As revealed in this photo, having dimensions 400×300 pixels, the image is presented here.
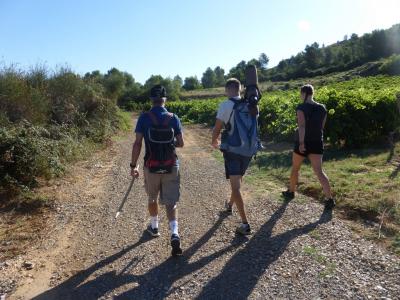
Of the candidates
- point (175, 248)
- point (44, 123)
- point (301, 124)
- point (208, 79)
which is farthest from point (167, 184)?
point (208, 79)

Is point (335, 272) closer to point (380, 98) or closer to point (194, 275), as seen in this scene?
point (194, 275)

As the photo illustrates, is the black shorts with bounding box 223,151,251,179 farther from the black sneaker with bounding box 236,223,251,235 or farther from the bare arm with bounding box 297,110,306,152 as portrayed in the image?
the bare arm with bounding box 297,110,306,152

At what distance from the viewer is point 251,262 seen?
4.98 meters

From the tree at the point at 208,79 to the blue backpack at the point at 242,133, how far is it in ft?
385

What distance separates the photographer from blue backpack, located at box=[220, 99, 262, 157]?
5.51 meters

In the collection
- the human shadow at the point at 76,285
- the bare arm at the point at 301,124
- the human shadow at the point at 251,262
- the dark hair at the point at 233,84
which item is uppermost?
the dark hair at the point at 233,84

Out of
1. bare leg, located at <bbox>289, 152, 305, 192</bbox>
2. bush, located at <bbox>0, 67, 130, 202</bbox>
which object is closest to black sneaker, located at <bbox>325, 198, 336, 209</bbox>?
bare leg, located at <bbox>289, 152, 305, 192</bbox>

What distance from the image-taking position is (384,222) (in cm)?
600

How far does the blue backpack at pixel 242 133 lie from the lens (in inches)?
217

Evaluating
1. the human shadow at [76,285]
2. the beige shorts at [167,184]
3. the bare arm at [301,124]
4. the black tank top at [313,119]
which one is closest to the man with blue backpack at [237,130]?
the beige shorts at [167,184]

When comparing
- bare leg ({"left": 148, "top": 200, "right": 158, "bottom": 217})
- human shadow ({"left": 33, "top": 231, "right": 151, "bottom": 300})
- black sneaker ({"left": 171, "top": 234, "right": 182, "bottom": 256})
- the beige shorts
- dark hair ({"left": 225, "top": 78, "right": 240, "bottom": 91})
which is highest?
dark hair ({"left": 225, "top": 78, "right": 240, "bottom": 91})

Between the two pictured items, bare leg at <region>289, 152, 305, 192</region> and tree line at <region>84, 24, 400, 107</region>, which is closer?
Result: bare leg at <region>289, 152, 305, 192</region>

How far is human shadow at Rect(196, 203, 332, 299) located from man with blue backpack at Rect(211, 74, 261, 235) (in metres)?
0.61

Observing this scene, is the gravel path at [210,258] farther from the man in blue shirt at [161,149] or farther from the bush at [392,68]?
the bush at [392,68]
